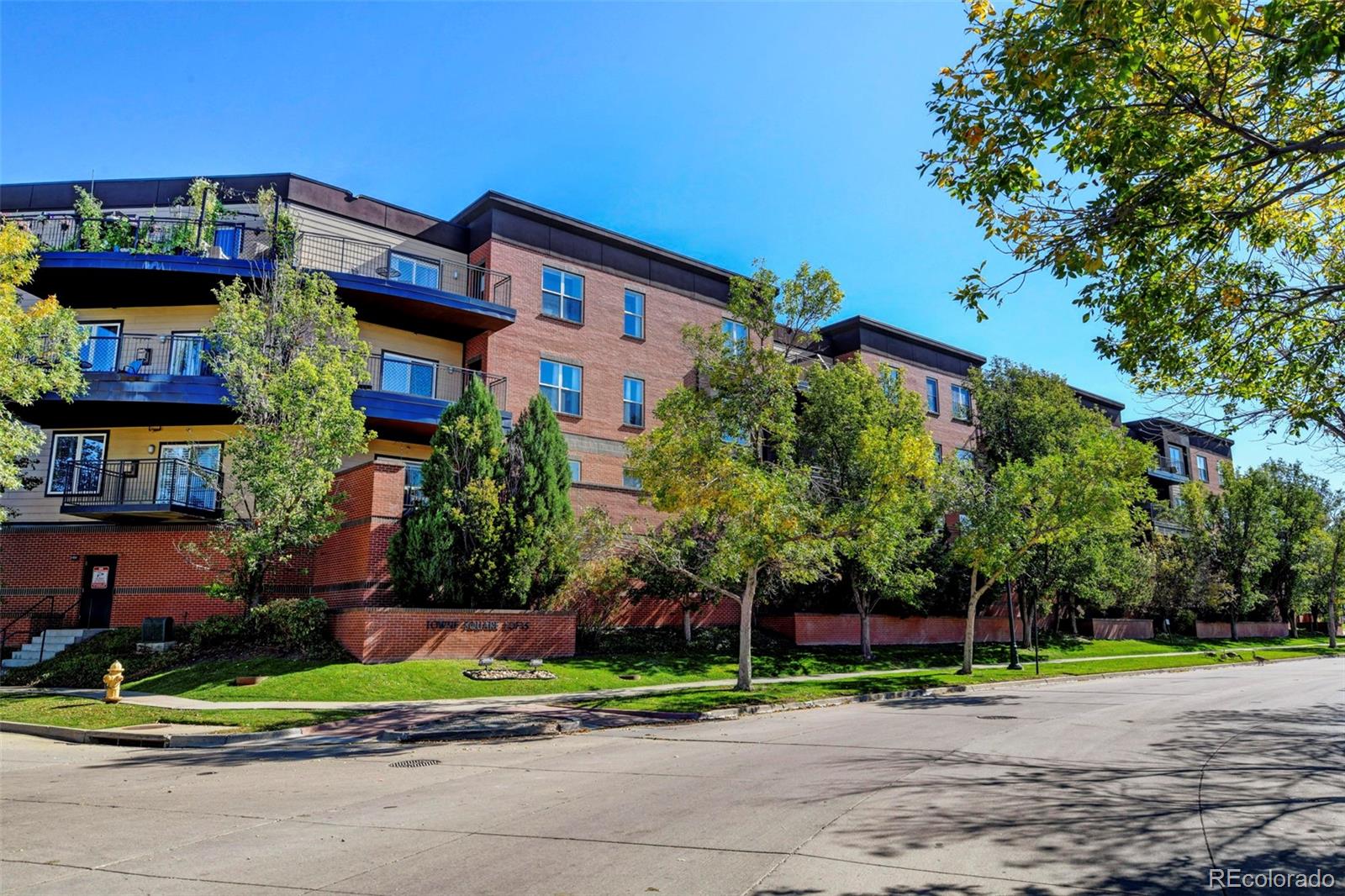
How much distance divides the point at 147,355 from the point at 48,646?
27.5 feet

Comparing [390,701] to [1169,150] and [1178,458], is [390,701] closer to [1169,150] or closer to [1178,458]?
[1169,150]

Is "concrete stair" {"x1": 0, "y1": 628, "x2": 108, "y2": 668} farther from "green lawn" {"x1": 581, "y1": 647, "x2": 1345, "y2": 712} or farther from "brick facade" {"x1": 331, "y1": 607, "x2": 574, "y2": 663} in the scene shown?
"green lawn" {"x1": 581, "y1": 647, "x2": 1345, "y2": 712}

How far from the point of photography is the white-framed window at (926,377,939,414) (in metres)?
42.4

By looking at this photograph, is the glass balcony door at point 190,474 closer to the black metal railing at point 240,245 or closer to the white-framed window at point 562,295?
the black metal railing at point 240,245

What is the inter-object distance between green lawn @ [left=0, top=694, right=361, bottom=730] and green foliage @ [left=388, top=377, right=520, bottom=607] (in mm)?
5853

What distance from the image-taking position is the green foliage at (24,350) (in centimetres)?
1814

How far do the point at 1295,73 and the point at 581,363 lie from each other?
80.0 feet

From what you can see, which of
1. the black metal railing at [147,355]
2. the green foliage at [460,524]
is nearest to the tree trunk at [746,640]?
the green foliage at [460,524]

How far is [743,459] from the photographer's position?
20.2 meters

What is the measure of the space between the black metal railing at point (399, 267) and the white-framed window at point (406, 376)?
7.76 feet

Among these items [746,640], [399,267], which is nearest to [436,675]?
[746,640]

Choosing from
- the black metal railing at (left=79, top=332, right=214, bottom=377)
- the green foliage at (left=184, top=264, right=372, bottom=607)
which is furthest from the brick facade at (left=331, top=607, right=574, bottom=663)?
the black metal railing at (left=79, top=332, right=214, bottom=377)

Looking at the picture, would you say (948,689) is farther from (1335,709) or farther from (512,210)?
(512,210)

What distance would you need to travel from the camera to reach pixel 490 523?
71.5ft
